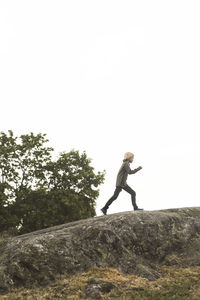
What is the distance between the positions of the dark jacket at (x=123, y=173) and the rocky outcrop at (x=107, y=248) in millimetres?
1757

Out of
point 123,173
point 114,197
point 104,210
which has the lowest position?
point 104,210

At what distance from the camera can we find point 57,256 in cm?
Answer: 1400

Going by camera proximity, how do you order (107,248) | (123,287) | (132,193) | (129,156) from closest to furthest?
(123,287)
(107,248)
(132,193)
(129,156)

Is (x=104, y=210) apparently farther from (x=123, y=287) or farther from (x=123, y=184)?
(x=123, y=287)

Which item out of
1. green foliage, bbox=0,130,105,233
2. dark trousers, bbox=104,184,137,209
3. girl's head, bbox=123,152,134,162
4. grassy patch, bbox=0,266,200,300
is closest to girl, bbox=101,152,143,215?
dark trousers, bbox=104,184,137,209

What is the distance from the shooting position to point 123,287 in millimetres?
12305

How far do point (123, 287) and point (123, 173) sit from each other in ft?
21.8

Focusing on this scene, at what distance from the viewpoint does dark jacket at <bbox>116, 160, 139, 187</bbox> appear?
1753cm

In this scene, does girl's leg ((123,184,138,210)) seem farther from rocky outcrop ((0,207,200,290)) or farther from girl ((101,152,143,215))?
rocky outcrop ((0,207,200,290))

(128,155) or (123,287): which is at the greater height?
(128,155)

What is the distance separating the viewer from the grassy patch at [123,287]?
11570 mm

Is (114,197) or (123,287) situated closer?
(123,287)

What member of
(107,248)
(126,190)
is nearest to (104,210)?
(126,190)

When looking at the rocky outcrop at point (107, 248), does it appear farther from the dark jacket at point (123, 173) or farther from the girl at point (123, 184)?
the dark jacket at point (123, 173)
